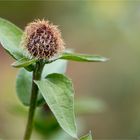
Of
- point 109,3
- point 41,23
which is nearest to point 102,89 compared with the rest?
point 109,3

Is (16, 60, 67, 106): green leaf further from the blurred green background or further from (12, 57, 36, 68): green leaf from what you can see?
the blurred green background

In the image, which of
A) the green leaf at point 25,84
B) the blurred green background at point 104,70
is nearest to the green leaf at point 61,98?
the green leaf at point 25,84

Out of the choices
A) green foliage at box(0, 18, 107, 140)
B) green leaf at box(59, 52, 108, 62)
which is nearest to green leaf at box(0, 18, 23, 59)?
green foliage at box(0, 18, 107, 140)

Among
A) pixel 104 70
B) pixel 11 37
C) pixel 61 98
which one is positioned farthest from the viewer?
pixel 104 70

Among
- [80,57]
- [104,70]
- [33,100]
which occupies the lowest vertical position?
[33,100]

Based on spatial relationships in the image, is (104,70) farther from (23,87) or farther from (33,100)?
(33,100)

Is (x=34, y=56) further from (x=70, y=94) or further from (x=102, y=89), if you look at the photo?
(x=102, y=89)

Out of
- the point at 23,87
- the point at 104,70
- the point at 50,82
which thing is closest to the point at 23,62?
the point at 50,82
